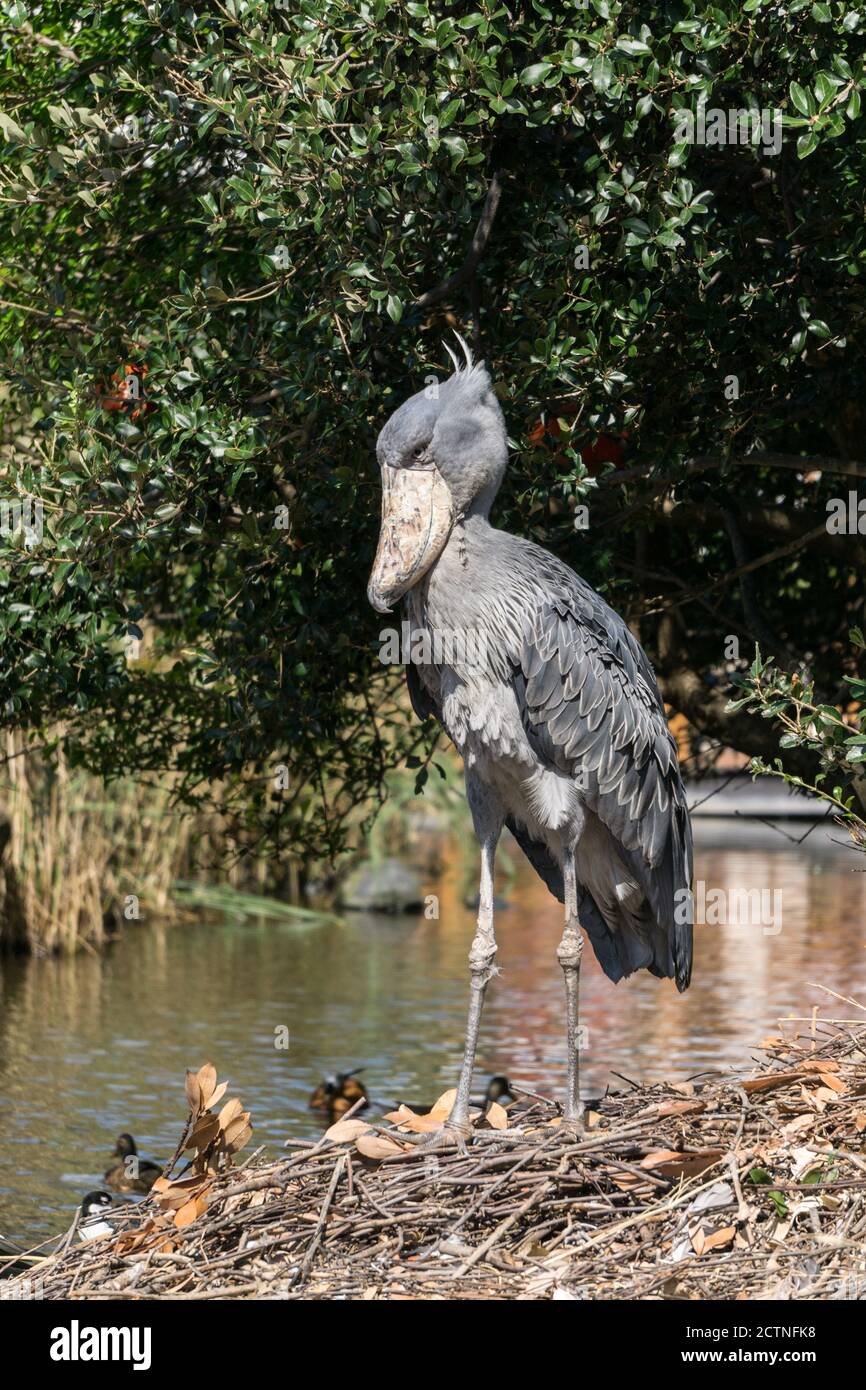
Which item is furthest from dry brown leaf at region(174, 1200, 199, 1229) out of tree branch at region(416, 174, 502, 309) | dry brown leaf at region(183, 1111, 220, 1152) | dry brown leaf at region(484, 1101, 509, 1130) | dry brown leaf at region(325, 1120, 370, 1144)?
tree branch at region(416, 174, 502, 309)

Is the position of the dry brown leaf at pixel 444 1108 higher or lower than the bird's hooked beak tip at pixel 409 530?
lower

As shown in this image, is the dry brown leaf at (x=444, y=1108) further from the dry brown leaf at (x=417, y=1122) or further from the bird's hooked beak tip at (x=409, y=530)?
the bird's hooked beak tip at (x=409, y=530)

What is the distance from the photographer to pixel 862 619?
9.32 meters

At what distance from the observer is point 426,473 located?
6102mm

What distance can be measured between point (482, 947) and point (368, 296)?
94.2 inches

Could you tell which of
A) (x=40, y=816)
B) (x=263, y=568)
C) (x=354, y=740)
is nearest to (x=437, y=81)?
(x=263, y=568)

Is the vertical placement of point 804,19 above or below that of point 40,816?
above

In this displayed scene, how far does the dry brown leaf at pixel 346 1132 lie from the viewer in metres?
5.96

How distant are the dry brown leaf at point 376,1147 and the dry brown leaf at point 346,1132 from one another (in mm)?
27

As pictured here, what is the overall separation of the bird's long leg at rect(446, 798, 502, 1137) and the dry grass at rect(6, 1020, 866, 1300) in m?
0.28

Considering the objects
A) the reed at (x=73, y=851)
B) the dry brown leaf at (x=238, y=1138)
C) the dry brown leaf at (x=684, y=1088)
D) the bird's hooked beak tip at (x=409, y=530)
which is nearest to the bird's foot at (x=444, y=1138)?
the dry brown leaf at (x=238, y=1138)

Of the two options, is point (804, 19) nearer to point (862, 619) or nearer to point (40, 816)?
point (862, 619)

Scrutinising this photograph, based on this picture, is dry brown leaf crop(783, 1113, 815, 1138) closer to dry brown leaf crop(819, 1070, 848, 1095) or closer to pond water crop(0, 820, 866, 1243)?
dry brown leaf crop(819, 1070, 848, 1095)
